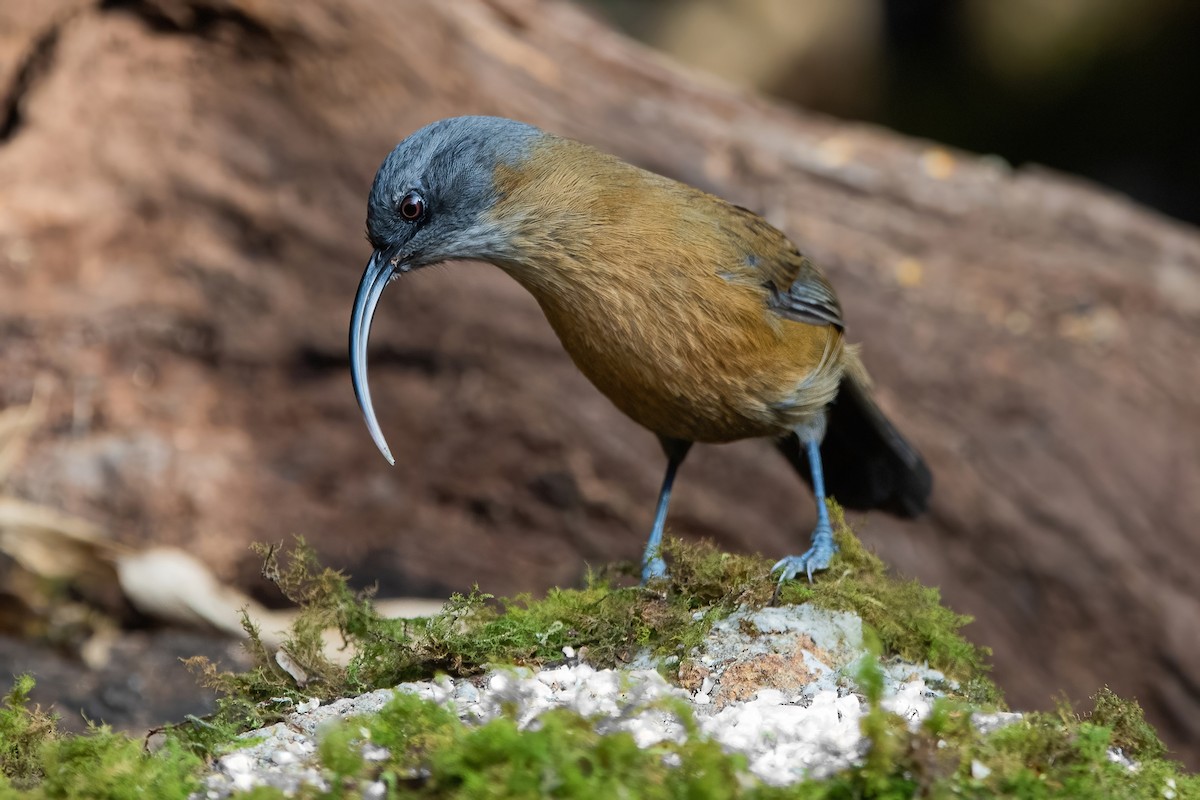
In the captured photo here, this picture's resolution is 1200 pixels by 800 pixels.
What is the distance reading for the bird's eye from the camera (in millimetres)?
3764

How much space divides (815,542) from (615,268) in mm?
1125

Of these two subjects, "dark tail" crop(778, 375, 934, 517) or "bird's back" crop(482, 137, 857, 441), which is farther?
"dark tail" crop(778, 375, 934, 517)

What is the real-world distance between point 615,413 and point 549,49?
2177 millimetres

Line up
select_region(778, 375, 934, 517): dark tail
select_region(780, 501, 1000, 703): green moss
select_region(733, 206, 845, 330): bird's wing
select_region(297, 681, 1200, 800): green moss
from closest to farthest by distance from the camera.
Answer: select_region(297, 681, 1200, 800): green moss
select_region(780, 501, 1000, 703): green moss
select_region(733, 206, 845, 330): bird's wing
select_region(778, 375, 934, 517): dark tail

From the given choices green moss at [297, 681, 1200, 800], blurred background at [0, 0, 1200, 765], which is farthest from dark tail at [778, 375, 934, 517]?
green moss at [297, 681, 1200, 800]

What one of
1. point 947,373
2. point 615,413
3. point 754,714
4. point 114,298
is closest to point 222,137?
point 114,298

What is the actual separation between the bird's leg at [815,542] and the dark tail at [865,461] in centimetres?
38

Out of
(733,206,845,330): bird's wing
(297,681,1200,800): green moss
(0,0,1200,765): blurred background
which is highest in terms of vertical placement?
(733,206,845,330): bird's wing

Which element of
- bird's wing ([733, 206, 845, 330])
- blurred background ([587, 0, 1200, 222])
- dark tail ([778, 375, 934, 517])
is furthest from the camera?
blurred background ([587, 0, 1200, 222])

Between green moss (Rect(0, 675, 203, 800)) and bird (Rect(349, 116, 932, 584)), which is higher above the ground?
bird (Rect(349, 116, 932, 584))

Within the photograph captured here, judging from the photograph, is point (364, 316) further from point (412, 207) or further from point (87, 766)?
point (87, 766)

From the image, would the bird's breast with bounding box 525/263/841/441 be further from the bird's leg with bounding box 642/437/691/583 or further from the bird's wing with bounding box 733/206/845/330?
the bird's leg with bounding box 642/437/691/583

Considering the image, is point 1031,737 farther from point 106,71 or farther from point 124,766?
point 106,71

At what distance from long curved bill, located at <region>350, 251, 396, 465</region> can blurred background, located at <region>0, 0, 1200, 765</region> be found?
2.08 meters
